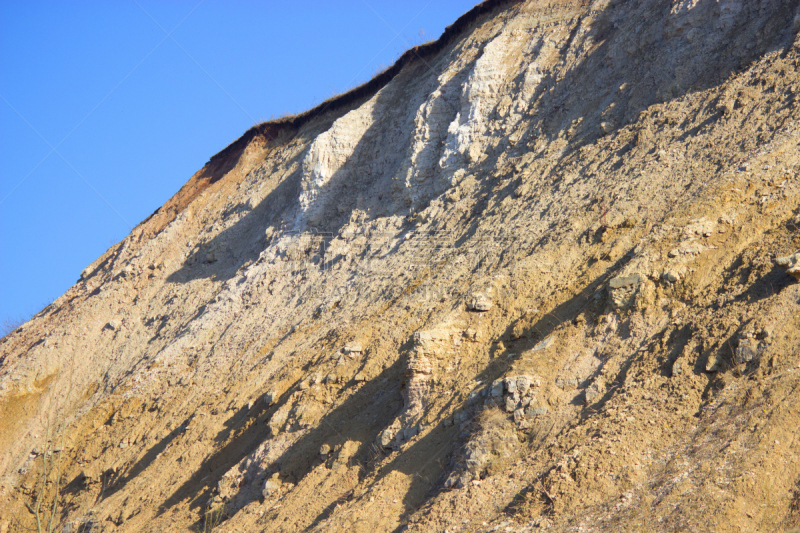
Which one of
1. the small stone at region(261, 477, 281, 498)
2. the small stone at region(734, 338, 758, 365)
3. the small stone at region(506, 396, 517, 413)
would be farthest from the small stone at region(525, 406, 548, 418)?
the small stone at region(261, 477, 281, 498)

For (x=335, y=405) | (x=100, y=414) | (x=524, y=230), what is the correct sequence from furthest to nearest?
(x=100, y=414) → (x=524, y=230) → (x=335, y=405)

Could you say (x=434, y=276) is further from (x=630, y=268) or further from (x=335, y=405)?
(x=630, y=268)

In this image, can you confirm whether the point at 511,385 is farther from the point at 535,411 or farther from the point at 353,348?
the point at 353,348

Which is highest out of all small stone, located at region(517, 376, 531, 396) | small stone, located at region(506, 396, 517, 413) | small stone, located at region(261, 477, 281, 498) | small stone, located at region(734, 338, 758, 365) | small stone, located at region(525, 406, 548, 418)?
small stone, located at region(261, 477, 281, 498)

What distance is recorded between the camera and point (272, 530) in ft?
28.0

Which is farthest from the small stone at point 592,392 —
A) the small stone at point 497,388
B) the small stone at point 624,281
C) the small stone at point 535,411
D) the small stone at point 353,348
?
the small stone at point 353,348

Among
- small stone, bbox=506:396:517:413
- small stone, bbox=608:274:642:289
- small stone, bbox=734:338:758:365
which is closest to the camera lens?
small stone, bbox=734:338:758:365

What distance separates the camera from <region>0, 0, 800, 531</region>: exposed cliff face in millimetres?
6590

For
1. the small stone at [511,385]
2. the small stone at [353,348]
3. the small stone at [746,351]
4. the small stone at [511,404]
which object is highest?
the small stone at [353,348]

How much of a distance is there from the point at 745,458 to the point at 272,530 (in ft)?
19.7

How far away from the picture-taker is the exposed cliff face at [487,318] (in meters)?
6.59

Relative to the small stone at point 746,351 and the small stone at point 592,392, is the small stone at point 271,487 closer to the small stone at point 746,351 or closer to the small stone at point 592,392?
the small stone at point 592,392

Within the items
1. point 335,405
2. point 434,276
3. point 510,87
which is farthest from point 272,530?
point 510,87

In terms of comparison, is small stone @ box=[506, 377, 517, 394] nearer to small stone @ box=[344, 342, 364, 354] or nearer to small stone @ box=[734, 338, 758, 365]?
small stone @ box=[734, 338, 758, 365]
